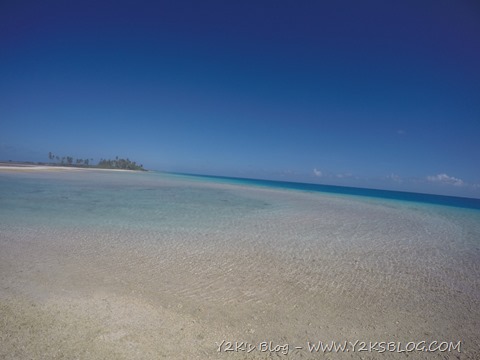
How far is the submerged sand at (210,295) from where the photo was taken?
327 cm

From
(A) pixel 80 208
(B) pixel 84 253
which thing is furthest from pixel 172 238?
(A) pixel 80 208

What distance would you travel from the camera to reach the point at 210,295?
462 cm

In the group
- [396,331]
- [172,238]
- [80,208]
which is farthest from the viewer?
[80,208]

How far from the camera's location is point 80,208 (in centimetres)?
1236

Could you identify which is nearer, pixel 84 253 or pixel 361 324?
pixel 361 324

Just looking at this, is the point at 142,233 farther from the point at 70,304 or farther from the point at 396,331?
the point at 396,331

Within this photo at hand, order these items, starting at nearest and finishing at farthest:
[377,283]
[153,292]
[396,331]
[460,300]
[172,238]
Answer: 1. [396,331]
2. [153,292]
3. [460,300]
4. [377,283]
5. [172,238]

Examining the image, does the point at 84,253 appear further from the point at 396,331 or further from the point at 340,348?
the point at 396,331

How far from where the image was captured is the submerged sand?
129 inches

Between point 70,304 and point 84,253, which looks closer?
point 70,304

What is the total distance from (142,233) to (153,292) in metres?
4.57

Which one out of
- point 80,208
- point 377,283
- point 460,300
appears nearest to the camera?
point 460,300

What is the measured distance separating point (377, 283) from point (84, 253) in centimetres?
747

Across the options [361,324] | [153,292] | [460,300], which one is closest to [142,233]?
[153,292]
